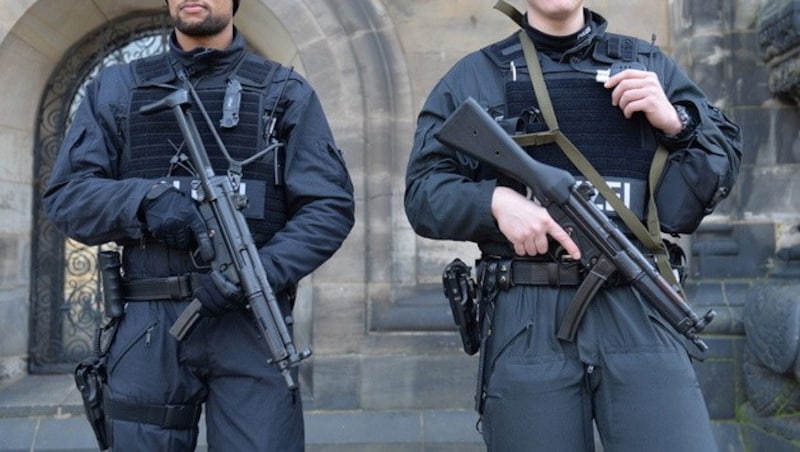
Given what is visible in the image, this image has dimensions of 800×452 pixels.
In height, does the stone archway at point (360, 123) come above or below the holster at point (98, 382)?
above

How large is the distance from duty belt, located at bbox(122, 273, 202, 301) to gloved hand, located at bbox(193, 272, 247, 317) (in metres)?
0.11

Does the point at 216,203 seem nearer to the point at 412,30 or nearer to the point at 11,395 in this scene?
the point at 412,30

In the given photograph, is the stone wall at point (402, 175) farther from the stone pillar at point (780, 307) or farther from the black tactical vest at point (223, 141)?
the black tactical vest at point (223, 141)

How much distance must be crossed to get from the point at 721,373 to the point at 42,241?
374cm

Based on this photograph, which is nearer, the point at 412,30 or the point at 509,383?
the point at 509,383

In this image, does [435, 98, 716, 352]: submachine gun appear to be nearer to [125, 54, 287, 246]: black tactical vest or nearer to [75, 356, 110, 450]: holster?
[125, 54, 287, 246]: black tactical vest

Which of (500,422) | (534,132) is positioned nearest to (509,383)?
(500,422)

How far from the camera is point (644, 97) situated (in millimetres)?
2088

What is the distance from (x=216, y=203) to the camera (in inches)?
91.4

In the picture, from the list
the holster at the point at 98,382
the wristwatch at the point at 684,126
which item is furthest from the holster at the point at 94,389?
the wristwatch at the point at 684,126

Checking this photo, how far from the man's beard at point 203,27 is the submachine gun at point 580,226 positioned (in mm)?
853

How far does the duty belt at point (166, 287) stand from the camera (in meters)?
2.38

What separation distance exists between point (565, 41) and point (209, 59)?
40.0 inches

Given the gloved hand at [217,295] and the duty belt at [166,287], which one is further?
the duty belt at [166,287]
